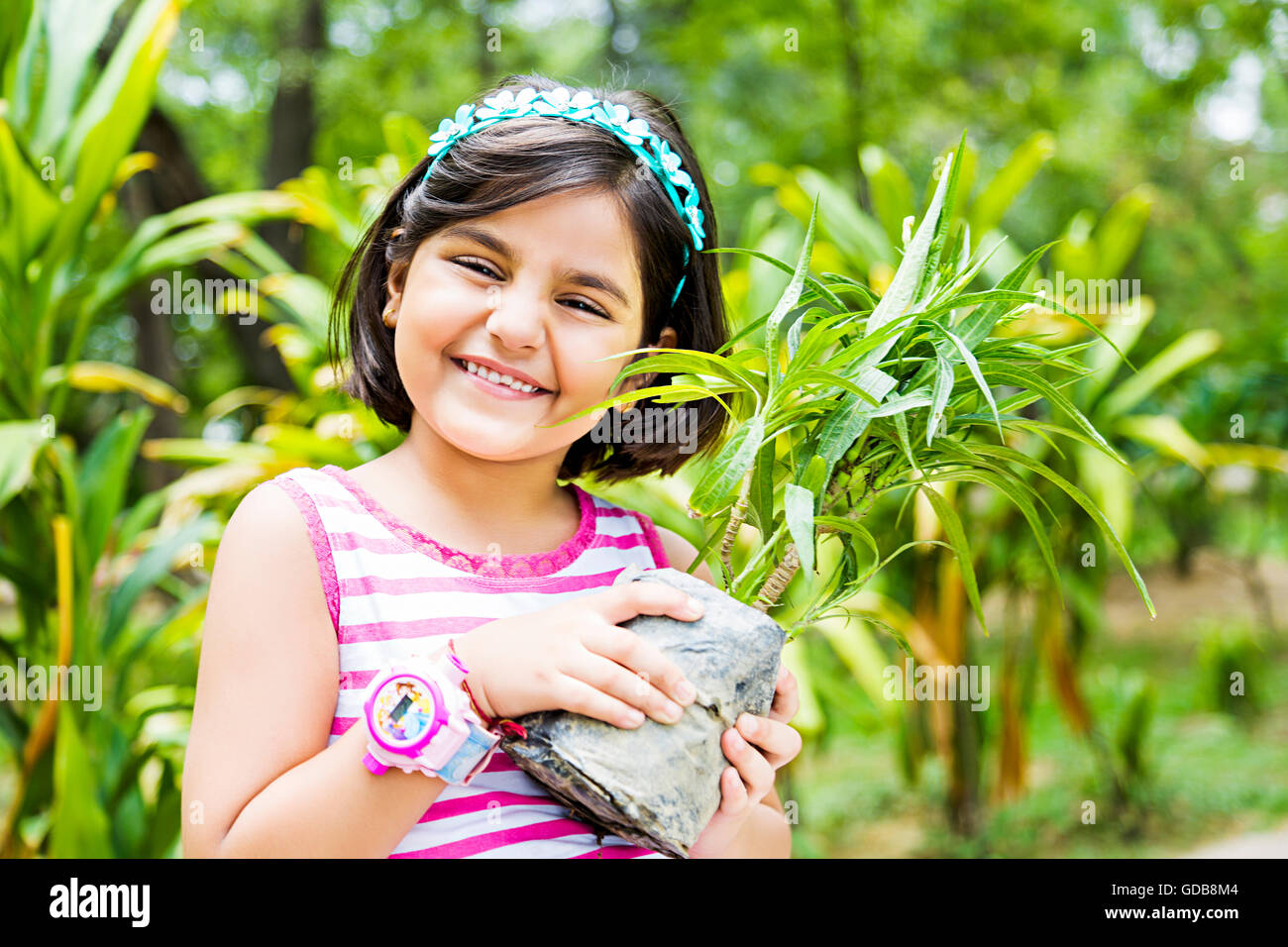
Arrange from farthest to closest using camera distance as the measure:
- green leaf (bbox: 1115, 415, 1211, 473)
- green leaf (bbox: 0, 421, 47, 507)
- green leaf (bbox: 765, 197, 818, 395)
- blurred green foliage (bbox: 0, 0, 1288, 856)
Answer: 1. green leaf (bbox: 1115, 415, 1211, 473)
2. blurred green foliage (bbox: 0, 0, 1288, 856)
3. green leaf (bbox: 0, 421, 47, 507)
4. green leaf (bbox: 765, 197, 818, 395)

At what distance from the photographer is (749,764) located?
94cm

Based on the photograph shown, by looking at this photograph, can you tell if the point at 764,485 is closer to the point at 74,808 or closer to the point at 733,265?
the point at 74,808

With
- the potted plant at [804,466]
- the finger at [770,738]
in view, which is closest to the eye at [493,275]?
the potted plant at [804,466]

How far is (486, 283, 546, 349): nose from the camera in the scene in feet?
3.33

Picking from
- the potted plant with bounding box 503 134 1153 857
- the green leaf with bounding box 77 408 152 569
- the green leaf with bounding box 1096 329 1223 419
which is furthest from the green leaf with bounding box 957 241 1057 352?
the green leaf with bounding box 1096 329 1223 419

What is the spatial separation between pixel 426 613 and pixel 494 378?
0.84 ft

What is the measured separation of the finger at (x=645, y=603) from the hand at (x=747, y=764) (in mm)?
125

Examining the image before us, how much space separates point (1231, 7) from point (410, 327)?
17.0 feet

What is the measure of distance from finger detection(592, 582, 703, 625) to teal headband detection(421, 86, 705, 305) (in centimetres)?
50

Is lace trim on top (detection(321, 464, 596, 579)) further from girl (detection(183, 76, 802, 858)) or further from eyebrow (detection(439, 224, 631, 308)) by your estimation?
eyebrow (detection(439, 224, 631, 308))

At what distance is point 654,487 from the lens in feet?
8.35

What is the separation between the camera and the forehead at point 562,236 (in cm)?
104

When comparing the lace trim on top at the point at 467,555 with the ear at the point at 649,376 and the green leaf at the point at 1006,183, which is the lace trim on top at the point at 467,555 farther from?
the green leaf at the point at 1006,183

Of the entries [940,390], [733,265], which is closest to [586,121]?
[940,390]
